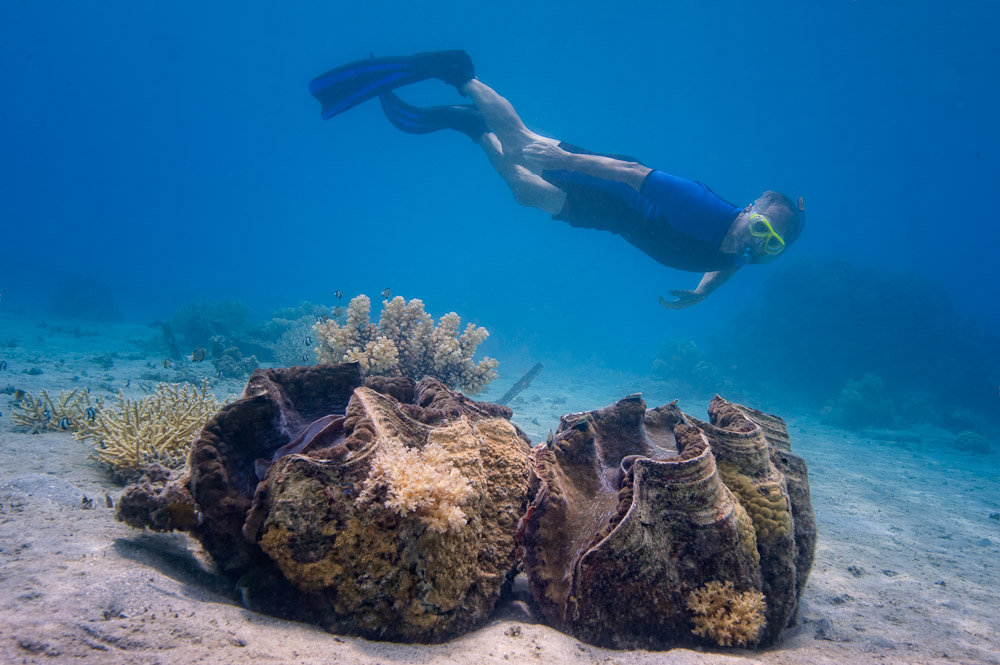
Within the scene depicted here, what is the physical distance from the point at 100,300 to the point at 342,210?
328 ft

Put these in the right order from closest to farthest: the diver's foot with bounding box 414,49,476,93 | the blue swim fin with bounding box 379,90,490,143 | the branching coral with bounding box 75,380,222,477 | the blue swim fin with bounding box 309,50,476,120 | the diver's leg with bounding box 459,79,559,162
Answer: the branching coral with bounding box 75,380,222,477 → the diver's leg with bounding box 459,79,559,162 → the blue swim fin with bounding box 309,50,476,120 → the diver's foot with bounding box 414,49,476,93 → the blue swim fin with bounding box 379,90,490,143

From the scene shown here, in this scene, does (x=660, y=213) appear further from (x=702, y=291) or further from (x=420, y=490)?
(x=420, y=490)

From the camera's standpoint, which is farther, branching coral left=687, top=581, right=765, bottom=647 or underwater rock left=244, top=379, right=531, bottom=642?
branching coral left=687, top=581, right=765, bottom=647

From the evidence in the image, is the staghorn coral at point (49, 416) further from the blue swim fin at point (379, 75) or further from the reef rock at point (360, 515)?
the blue swim fin at point (379, 75)

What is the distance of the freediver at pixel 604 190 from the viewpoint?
19.9 feet

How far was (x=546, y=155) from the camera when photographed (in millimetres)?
6773

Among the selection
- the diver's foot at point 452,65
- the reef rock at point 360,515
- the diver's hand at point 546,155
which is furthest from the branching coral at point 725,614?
the diver's foot at point 452,65

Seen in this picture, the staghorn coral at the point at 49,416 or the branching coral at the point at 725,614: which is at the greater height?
the branching coral at the point at 725,614

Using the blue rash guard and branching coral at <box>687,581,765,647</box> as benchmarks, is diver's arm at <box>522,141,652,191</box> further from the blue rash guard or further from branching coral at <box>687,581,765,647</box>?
branching coral at <box>687,581,765,647</box>

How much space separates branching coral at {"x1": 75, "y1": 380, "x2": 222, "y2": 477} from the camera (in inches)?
144

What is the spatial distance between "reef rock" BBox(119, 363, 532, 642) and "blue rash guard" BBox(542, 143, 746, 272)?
5.13 meters

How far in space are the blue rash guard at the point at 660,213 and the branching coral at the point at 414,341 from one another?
3.17 metres

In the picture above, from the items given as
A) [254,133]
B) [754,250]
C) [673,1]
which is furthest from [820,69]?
[254,133]

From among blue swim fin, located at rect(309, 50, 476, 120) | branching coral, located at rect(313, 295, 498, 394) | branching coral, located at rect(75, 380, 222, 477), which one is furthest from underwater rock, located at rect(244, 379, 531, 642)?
blue swim fin, located at rect(309, 50, 476, 120)
